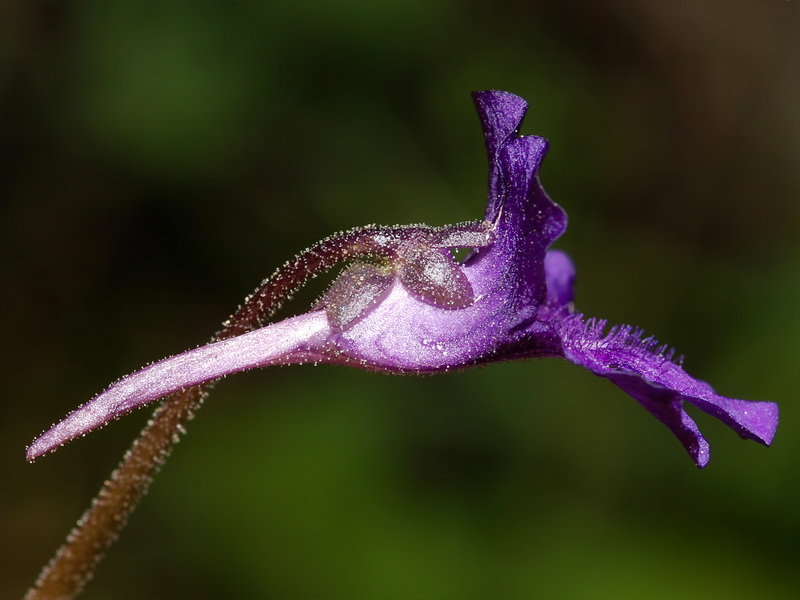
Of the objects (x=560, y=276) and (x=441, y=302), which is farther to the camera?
(x=560, y=276)

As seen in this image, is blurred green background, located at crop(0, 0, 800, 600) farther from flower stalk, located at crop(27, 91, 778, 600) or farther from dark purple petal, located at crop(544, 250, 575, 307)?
flower stalk, located at crop(27, 91, 778, 600)

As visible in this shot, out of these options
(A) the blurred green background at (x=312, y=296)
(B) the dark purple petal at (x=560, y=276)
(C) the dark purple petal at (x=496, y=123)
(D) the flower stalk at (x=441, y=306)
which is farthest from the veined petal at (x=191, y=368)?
(A) the blurred green background at (x=312, y=296)

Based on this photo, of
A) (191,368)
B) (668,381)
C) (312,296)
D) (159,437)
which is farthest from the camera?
(312,296)

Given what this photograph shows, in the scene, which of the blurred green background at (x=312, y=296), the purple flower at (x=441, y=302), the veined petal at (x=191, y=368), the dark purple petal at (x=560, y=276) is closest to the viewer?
the veined petal at (x=191, y=368)

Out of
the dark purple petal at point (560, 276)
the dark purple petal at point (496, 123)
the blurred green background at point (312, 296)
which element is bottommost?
the blurred green background at point (312, 296)

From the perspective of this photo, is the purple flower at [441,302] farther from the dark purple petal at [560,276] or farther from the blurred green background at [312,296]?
the blurred green background at [312,296]

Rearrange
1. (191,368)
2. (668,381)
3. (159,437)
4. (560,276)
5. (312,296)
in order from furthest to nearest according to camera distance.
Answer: (312,296) < (560,276) < (159,437) < (668,381) < (191,368)

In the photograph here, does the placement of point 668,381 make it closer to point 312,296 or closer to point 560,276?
point 560,276

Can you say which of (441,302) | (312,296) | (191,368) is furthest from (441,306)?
(312,296)
